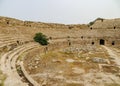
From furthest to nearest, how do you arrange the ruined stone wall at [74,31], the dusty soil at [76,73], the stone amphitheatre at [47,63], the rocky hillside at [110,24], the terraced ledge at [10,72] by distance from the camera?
the rocky hillside at [110,24]
the ruined stone wall at [74,31]
the dusty soil at [76,73]
the stone amphitheatre at [47,63]
the terraced ledge at [10,72]

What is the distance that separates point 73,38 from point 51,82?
71.0ft

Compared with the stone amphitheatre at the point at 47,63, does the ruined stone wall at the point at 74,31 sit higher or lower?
higher

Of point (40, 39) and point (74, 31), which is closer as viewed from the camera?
point (40, 39)

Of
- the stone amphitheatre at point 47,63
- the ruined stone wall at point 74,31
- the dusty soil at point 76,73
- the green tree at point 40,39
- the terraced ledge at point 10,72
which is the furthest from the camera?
the ruined stone wall at point 74,31

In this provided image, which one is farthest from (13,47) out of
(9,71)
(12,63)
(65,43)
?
(65,43)

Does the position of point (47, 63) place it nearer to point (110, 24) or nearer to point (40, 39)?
point (40, 39)

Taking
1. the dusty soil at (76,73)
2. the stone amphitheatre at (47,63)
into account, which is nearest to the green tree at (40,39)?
the stone amphitheatre at (47,63)

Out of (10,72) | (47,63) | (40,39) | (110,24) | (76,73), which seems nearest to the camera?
(10,72)

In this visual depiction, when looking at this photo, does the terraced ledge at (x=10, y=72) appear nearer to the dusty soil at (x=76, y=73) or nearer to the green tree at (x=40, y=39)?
the dusty soil at (x=76, y=73)

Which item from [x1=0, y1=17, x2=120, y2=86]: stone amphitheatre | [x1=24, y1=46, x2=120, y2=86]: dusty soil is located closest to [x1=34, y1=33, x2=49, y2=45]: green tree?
[x1=0, y1=17, x2=120, y2=86]: stone amphitheatre

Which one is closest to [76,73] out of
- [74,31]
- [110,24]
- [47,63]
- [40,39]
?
[47,63]

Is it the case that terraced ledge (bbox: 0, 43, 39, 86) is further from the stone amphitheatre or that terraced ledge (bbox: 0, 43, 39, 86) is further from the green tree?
the green tree

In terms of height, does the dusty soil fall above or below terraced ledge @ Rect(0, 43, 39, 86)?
below

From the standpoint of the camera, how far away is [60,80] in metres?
11.4
